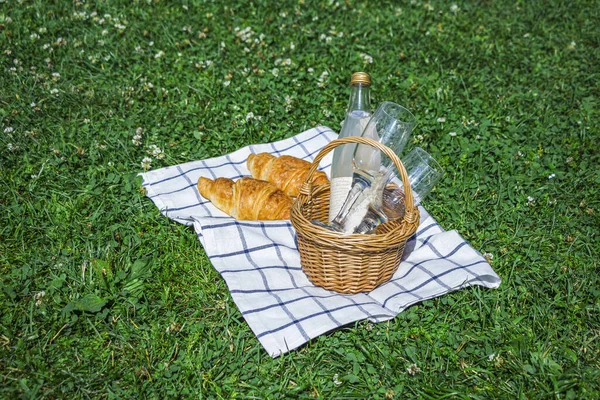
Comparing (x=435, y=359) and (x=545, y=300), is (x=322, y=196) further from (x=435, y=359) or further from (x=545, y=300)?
(x=545, y=300)

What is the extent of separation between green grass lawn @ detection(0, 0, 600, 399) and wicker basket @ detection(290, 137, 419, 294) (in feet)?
0.85

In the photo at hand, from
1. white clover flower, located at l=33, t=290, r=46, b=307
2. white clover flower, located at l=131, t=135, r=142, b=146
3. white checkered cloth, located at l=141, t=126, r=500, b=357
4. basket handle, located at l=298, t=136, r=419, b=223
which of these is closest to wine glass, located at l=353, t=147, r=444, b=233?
basket handle, located at l=298, t=136, r=419, b=223

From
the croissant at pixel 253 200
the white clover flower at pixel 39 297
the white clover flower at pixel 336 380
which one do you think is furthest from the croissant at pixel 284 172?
the white clover flower at pixel 39 297

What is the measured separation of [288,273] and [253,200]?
56 cm

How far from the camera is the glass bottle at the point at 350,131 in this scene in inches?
117

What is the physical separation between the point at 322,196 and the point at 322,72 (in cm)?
242

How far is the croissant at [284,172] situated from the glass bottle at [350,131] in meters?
0.22

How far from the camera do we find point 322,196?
316cm

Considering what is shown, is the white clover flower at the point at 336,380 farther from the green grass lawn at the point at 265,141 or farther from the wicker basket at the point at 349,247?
the wicker basket at the point at 349,247

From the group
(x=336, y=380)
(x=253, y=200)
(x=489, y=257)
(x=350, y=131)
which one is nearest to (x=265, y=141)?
(x=253, y=200)

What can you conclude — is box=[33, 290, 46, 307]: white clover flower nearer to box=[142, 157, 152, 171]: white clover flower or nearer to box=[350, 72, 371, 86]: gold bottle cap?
box=[142, 157, 152, 171]: white clover flower

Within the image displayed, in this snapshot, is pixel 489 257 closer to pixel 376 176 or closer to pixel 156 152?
pixel 376 176

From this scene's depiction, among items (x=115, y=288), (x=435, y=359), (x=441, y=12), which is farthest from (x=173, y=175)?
(x=441, y=12)

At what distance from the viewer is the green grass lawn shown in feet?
8.26
